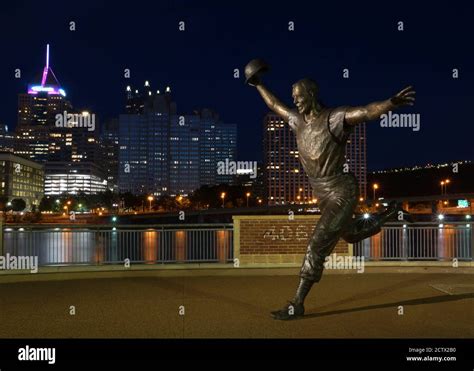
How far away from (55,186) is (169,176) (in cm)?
3441

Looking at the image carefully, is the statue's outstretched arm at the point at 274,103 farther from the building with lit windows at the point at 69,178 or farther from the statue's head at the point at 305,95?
the building with lit windows at the point at 69,178

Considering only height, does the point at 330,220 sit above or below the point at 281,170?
below

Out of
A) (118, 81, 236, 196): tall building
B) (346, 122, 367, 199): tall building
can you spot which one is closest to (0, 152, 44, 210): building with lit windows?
(118, 81, 236, 196): tall building

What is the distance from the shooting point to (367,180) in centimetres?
16175

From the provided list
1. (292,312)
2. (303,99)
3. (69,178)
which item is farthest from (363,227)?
(69,178)

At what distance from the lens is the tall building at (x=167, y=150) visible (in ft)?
576

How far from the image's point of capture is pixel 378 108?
20.1 ft

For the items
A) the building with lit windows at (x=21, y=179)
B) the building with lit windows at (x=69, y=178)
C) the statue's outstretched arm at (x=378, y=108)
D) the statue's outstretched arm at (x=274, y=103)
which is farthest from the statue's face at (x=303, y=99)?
the building with lit windows at (x=69, y=178)

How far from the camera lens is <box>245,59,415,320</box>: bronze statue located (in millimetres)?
6648

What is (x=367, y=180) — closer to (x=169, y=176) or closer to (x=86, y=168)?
(x=169, y=176)

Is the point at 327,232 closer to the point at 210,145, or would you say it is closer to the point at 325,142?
the point at 325,142

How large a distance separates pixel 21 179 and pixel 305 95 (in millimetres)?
150013

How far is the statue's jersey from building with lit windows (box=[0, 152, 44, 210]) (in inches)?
5433

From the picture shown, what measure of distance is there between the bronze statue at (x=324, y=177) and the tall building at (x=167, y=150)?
168441mm
